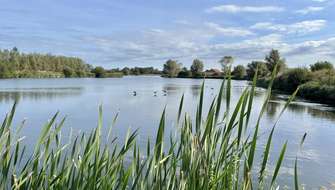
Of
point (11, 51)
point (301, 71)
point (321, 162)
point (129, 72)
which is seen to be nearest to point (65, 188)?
point (321, 162)

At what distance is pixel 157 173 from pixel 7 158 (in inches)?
30.5

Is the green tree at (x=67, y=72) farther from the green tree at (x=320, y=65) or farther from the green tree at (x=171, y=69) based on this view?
the green tree at (x=320, y=65)

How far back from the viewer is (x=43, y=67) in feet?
316

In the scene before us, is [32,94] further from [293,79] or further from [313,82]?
[293,79]

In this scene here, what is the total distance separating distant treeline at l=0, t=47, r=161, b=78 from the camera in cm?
8466

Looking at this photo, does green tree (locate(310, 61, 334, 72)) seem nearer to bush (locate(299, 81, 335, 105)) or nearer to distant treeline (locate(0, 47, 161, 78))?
bush (locate(299, 81, 335, 105))

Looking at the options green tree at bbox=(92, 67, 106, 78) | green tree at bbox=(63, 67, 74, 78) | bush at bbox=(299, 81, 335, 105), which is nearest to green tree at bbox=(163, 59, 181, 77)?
green tree at bbox=(92, 67, 106, 78)

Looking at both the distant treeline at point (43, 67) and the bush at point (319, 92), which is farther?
the distant treeline at point (43, 67)

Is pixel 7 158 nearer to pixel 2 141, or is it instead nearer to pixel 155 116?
pixel 2 141

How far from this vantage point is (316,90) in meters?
29.9

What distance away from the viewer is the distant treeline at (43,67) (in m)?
84.7

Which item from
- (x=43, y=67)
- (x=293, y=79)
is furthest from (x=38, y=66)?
(x=293, y=79)

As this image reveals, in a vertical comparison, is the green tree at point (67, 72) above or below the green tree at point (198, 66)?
below

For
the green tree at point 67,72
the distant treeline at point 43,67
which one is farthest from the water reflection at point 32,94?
the green tree at point 67,72
